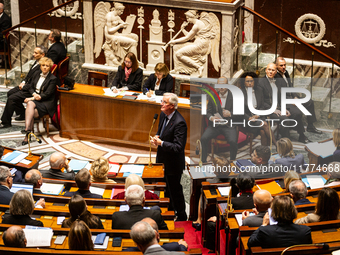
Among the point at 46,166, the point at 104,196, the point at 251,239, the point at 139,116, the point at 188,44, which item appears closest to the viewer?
the point at 251,239

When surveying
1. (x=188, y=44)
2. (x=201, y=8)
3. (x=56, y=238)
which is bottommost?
(x=56, y=238)

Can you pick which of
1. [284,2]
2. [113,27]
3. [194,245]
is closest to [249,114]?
[194,245]

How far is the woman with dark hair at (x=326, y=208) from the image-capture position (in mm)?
3857

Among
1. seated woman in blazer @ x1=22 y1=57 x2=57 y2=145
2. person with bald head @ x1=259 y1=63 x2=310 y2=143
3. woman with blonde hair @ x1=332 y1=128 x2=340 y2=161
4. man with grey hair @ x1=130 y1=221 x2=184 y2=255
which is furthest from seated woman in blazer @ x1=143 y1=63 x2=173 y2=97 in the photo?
man with grey hair @ x1=130 y1=221 x2=184 y2=255

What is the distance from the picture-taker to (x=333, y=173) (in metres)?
4.98

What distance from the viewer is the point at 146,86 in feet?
25.2

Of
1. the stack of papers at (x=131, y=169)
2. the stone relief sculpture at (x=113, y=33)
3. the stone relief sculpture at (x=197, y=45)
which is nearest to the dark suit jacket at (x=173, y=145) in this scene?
the stack of papers at (x=131, y=169)

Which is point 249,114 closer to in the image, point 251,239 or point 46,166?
point 251,239

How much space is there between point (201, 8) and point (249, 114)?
2803 millimetres

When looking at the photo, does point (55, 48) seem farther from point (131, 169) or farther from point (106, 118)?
point (131, 169)

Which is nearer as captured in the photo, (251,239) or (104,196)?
(251,239)

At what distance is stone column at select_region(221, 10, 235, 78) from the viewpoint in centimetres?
772

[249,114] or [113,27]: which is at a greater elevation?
[113,27]

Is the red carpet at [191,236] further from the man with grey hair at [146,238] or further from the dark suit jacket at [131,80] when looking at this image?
the dark suit jacket at [131,80]
